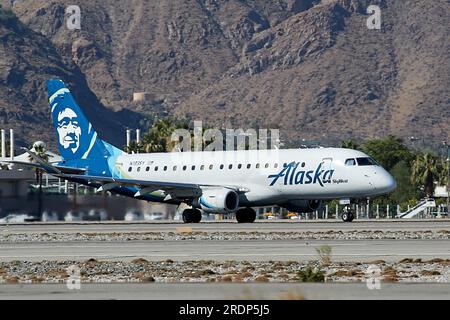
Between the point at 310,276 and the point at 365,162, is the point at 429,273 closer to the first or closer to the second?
the point at 310,276

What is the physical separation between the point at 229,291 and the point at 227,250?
18.5m

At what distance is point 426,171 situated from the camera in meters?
188

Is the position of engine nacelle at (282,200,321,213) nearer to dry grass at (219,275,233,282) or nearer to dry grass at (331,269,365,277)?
dry grass at (331,269,365,277)

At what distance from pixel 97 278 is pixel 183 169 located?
4549cm

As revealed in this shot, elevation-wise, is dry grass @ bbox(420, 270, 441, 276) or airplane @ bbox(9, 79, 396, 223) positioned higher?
airplane @ bbox(9, 79, 396, 223)

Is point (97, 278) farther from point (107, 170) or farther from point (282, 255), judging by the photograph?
point (107, 170)

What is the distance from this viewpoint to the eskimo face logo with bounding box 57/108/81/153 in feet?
265

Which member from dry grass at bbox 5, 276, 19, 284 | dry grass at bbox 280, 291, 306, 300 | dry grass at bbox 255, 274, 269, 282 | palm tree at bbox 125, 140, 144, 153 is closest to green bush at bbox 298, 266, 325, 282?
dry grass at bbox 255, 274, 269, 282

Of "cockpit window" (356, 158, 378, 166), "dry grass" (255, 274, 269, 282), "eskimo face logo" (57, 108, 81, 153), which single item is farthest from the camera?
"eskimo face logo" (57, 108, 81, 153)

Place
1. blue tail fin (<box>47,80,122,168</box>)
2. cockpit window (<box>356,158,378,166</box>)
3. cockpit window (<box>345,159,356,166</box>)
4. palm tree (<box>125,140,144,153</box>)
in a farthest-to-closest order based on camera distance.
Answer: palm tree (<box>125,140,144,153</box>) < blue tail fin (<box>47,80,122,168</box>) < cockpit window (<box>356,158,378,166</box>) < cockpit window (<box>345,159,356,166</box>)

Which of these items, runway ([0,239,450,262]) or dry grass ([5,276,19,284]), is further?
runway ([0,239,450,262])

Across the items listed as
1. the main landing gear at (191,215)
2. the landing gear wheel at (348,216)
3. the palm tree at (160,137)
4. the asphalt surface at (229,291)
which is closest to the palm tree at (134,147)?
the palm tree at (160,137)

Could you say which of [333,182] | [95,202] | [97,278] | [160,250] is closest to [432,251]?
[160,250]

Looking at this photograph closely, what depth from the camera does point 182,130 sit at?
156 metres
